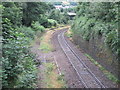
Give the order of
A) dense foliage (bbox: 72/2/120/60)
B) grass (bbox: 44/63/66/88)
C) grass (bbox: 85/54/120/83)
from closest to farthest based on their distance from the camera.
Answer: grass (bbox: 44/63/66/88) < grass (bbox: 85/54/120/83) < dense foliage (bbox: 72/2/120/60)

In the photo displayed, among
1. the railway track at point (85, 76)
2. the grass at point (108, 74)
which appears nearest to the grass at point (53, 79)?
the railway track at point (85, 76)

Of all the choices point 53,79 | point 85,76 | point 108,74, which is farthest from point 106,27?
point 53,79

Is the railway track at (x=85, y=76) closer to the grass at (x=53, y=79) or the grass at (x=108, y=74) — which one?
the grass at (x=108, y=74)

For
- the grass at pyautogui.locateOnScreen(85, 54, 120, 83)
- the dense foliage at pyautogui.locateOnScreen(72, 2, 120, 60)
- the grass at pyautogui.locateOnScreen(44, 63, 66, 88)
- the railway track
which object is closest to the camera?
the grass at pyautogui.locateOnScreen(44, 63, 66, 88)

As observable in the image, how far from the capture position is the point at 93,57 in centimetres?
1376

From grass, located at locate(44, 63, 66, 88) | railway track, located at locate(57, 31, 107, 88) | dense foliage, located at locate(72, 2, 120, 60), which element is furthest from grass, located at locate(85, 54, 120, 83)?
grass, located at locate(44, 63, 66, 88)

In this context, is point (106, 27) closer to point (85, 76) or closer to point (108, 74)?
point (108, 74)

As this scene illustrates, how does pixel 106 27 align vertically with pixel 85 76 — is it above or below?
above

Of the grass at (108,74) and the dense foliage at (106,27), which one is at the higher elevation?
the dense foliage at (106,27)

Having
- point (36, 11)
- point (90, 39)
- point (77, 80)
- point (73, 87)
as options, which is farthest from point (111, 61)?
point (36, 11)

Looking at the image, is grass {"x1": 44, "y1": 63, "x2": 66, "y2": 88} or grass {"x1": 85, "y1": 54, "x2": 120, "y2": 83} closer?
grass {"x1": 44, "y1": 63, "x2": 66, "y2": 88}

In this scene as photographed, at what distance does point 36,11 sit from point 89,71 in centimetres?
1652

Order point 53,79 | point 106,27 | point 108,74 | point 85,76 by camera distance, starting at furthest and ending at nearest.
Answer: point 106,27 → point 108,74 → point 85,76 → point 53,79

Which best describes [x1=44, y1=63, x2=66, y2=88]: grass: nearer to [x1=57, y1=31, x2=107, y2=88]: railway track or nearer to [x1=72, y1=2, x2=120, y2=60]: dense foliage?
[x1=57, y1=31, x2=107, y2=88]: railway track
